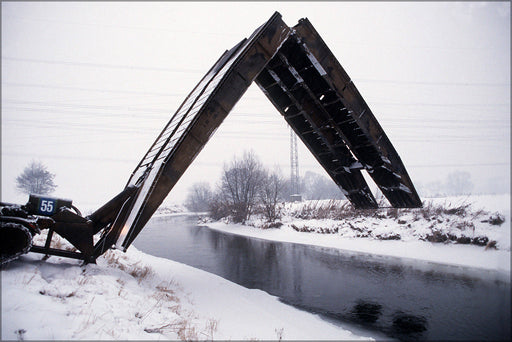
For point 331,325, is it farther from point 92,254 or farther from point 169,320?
point 92,254

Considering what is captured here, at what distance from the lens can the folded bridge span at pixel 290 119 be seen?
5.72 meters

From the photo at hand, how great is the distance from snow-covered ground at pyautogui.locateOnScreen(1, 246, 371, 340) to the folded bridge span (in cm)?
110

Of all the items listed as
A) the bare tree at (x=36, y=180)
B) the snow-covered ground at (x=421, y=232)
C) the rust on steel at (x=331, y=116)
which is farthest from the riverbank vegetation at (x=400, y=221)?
the bare tree at (x=36, y=180)

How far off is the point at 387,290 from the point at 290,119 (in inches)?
251

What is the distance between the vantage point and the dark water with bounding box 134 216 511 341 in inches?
173

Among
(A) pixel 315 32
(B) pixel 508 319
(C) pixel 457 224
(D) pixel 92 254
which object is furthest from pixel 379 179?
(D) pixel 92 254

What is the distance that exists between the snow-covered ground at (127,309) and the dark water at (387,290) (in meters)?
0.96

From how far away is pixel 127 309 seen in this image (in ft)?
12.8

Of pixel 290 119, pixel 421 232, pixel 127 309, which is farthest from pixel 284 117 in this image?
pixel 421 232

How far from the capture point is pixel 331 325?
15.4ft

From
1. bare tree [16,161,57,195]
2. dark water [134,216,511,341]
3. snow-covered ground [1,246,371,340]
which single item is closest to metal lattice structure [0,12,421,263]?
snow-covered ground [1,246,371,340]

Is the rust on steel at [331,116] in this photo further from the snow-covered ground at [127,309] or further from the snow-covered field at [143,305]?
the snow-covered ground at [127,309]

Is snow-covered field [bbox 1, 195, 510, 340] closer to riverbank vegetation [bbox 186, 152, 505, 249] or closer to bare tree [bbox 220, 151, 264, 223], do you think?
riverbank vegetation [bbox 186, 152, 505, 249]

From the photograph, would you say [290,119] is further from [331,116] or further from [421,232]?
[421,232]
